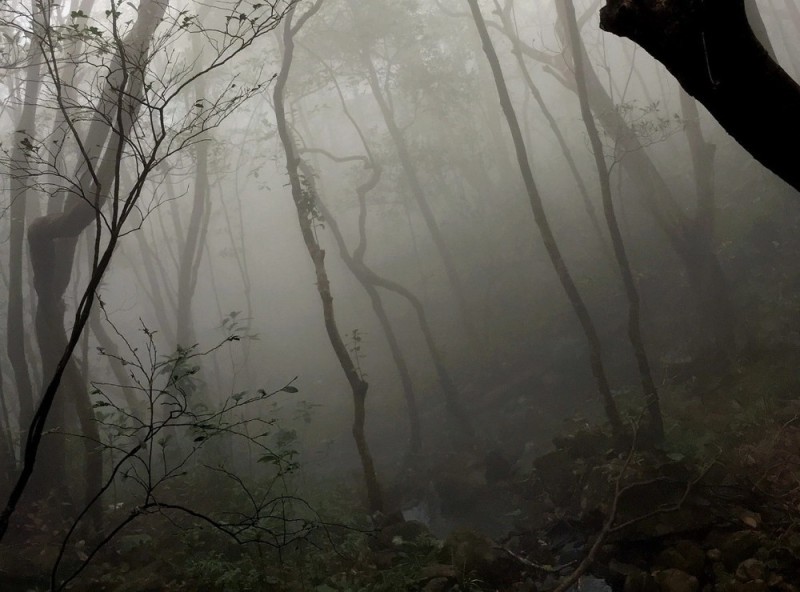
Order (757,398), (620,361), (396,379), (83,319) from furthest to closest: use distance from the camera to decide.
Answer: (396,379), (620,361), (757,398), (83,319)

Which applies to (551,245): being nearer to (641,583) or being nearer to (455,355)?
(641,583)

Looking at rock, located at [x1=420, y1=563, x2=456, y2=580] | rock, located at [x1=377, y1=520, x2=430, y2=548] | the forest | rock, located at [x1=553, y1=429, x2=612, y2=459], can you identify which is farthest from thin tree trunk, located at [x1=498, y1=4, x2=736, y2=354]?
rock, located at [x1=420, y1=563, x2=456, y2=580]

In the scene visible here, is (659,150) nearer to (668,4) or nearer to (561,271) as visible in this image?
(561,271)

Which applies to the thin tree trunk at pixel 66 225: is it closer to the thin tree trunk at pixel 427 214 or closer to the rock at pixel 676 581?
the rock at pixel 676 581

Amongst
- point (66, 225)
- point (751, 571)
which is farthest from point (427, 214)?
point (751, 571)

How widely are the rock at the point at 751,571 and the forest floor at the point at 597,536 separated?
1 centimetres

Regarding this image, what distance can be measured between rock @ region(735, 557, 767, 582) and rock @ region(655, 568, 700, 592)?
0.38 m

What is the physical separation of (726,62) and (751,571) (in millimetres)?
4802

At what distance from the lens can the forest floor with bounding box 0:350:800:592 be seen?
5332mm

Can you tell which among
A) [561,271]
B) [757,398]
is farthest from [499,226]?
[757,398]

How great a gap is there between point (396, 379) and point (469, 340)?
10.2 ft

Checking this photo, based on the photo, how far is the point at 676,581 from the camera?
16.3 ft

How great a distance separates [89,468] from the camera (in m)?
7.85

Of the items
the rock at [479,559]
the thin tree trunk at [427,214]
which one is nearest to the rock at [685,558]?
the rock at [479,559]
